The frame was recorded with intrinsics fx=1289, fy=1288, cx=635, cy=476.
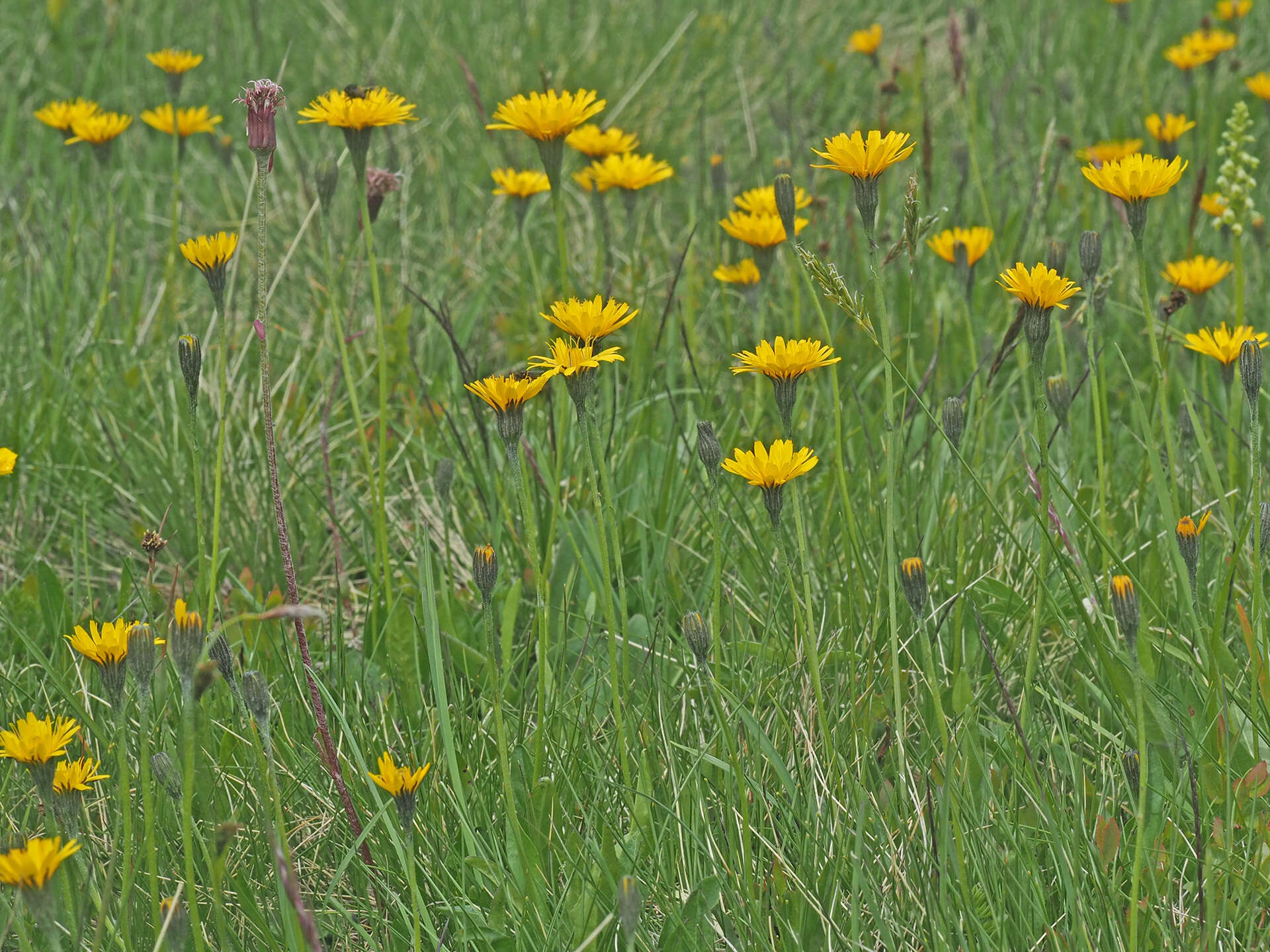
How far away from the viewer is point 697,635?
1411 millimetres

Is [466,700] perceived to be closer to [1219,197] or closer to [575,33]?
[1219,197]

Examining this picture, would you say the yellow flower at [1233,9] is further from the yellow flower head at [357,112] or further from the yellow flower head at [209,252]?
the yellow flower head at [209,252]

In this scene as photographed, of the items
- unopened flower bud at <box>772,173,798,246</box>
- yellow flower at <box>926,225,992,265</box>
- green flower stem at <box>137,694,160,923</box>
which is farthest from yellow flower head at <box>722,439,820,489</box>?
yellow flower at <box>926,225,992,265</box>

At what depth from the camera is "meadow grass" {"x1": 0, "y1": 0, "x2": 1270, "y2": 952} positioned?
1.36 metres

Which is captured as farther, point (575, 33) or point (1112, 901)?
point (575, 33)

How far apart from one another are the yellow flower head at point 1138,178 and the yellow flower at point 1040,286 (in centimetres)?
19

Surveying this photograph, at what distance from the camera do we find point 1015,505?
2.20 meters

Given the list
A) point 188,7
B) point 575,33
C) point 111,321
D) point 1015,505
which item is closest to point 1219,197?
point 1015,505

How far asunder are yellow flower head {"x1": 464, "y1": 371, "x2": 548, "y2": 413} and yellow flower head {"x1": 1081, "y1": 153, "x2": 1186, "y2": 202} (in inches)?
28.2

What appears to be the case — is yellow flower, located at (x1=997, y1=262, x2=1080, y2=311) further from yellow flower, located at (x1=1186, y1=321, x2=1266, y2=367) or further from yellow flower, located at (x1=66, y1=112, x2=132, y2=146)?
yellow flower, located at (x1=66, y1=112, x2=132, y2=146)

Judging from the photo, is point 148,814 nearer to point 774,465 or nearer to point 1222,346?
point 774,465

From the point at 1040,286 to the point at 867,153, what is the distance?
245mm

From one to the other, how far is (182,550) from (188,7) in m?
4.03

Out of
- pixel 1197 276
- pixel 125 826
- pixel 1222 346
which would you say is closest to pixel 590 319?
pixel 125 826
